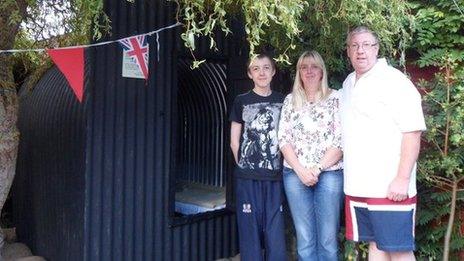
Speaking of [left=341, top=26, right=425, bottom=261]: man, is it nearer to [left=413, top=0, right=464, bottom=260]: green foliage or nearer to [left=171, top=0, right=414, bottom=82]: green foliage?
[left=171, top=0, right=414, bottom=82]: green foliage

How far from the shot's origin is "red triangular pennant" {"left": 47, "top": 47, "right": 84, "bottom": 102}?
3.48m

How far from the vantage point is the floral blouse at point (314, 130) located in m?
3.36

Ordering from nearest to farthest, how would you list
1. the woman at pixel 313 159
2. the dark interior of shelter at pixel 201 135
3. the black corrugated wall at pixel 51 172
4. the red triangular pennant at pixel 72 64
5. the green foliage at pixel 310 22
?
the green foliage at pixel 310 22
the woman at pixel 313 159
the red triangular pennant at pixel 72 64
the black corrugated wall at pixel 51 172
the dark interior of shelter at pixel 201 135

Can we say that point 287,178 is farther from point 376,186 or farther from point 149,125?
point 149,125

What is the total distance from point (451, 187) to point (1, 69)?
3540 millimetres

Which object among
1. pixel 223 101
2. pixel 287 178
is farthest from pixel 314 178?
pixel 223 101

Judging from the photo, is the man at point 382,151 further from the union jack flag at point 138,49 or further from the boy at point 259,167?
the union jack flag at point 138,49

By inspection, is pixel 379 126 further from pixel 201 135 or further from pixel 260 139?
pixel 201 135

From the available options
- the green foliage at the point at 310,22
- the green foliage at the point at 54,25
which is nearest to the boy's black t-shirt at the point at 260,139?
the green foliage at the point at 310,22

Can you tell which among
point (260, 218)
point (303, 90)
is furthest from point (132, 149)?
point (303, 90)

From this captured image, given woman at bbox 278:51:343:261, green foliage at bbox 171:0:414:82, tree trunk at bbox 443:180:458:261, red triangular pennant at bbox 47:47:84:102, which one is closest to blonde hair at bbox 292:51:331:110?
woman at bbox 278:51:343:261

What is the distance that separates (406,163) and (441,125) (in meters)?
0.98

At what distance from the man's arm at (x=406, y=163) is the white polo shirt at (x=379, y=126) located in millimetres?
46

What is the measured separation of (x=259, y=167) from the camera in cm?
362
